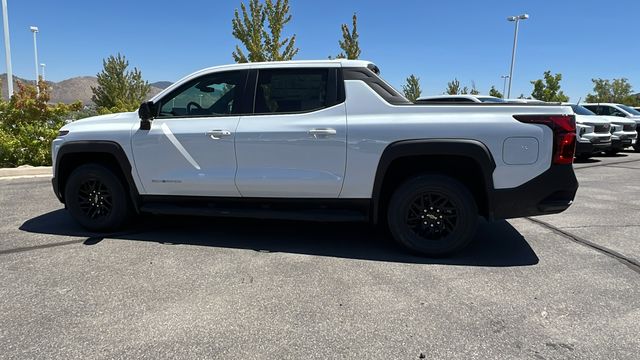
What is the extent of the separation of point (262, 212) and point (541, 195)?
102 inches

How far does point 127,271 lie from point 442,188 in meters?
2.90

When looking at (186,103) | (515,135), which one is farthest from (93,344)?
(515,135)

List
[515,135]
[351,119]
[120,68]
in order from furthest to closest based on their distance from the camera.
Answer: [120,68] → [351,119] → [515,135]

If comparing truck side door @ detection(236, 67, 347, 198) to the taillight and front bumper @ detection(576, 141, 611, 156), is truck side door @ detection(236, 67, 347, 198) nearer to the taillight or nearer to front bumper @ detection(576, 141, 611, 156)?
the taillight

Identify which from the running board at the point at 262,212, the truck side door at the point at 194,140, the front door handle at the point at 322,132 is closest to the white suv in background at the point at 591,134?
the running board at the point at 262,212

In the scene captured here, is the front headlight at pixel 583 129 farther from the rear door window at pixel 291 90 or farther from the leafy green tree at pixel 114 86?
the leafy green tree at pixel 114 86

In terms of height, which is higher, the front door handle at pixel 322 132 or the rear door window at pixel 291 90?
the rear door window at pixel 291 90

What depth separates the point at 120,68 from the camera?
85.9 feet

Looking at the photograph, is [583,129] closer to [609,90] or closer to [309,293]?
[309,293]

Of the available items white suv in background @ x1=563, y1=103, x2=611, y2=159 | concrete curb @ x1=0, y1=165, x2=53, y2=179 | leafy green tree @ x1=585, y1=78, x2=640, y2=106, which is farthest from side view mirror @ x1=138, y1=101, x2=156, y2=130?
leafy green tree @ x1=585, y1=78, x2=640, y2=106

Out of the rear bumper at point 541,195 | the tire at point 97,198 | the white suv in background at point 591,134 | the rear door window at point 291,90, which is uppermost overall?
the rear door window at point 291,90

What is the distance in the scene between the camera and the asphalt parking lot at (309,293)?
8.73ft

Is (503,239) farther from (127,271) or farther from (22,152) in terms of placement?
(22,152)

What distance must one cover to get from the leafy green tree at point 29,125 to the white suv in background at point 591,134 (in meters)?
12.8
